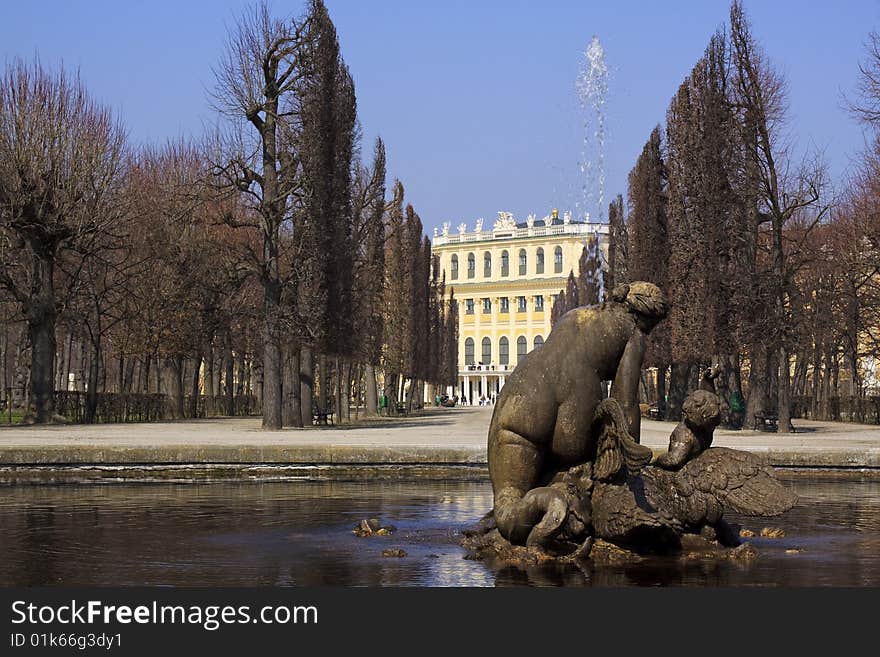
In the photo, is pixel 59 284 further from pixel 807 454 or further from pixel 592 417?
pixel 592 417

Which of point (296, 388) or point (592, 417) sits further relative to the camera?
point (296, 388)

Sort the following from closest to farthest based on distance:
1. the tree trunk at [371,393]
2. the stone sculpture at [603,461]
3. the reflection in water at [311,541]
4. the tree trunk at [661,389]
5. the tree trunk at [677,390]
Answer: the reflection in water at [311,541]
the stone sculpture at [603,461]
the tree trunk at [677,390]
the tree trunk at [661,389]
the tree trunk at [371,393]

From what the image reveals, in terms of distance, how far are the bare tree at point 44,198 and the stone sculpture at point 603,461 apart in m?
22.8

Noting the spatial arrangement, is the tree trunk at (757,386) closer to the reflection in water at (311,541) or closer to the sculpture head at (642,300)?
the reflection in water at (311,541)

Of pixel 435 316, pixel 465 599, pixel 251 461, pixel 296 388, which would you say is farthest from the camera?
pixel 435 316

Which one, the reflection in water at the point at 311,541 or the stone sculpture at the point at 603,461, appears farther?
the stone sculpture at the point at 603,461

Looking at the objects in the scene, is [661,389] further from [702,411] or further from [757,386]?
[702,411]

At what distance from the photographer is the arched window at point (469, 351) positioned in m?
129

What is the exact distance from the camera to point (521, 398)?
7.74 m

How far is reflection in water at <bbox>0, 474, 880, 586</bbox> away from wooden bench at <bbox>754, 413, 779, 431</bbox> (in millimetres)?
17808

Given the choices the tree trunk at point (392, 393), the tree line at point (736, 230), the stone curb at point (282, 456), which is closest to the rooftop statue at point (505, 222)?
the tree trunk at point (392, 393)

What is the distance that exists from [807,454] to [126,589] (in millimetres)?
10102

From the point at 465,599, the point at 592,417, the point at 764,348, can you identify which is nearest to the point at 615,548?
the point at 592,417

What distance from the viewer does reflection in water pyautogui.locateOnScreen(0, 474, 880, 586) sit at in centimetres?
682
